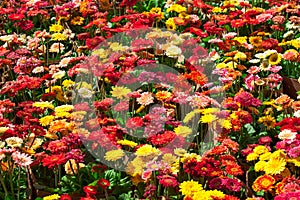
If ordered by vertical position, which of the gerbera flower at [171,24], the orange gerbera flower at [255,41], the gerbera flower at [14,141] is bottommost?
the gerbera flower at [14,141]

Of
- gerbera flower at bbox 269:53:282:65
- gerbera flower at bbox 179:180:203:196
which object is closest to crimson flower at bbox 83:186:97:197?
gerbera flower at bbox 179:180:203:196

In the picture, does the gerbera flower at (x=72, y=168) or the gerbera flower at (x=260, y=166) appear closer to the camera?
the gerbera flower at (x=260, y=166)

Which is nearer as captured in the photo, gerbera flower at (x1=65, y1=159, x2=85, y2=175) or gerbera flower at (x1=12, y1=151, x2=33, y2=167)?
gerbera flower at (x1=12, y1=151, x2=33, y2=167)

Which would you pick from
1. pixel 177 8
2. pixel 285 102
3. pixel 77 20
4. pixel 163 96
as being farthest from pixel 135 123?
pixel 77 20

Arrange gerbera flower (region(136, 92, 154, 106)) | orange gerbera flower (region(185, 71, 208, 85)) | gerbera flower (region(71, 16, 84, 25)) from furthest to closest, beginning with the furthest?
1. gerbera flower (region(71, 16, 84, 25))
2. orange gerbera flower (region(185, 71, 208, 85))
3. gerbera flower (region(136, 92, 154, 106))

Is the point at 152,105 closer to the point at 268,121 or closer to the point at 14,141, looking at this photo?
the point at 268,121

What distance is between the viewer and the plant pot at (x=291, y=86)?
15.3 feet

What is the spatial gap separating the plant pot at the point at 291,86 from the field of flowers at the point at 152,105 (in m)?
0.01

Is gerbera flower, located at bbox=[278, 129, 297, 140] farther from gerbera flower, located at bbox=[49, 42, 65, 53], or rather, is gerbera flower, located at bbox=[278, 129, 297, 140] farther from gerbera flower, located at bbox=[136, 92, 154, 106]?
gerbera flower, located at bbox=[49, 42, 65, 53]

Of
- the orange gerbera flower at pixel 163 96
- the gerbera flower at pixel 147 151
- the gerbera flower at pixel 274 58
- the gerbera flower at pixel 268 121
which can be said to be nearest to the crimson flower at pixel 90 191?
the gerbera flower at pixel 147 151

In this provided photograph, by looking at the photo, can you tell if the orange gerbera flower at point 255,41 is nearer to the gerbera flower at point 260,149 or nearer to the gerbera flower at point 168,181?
the gerbera flower at point 260,149

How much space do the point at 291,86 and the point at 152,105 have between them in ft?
3.75

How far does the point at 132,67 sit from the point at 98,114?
0.56 metres

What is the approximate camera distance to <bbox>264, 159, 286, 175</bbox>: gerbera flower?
3386 mm
